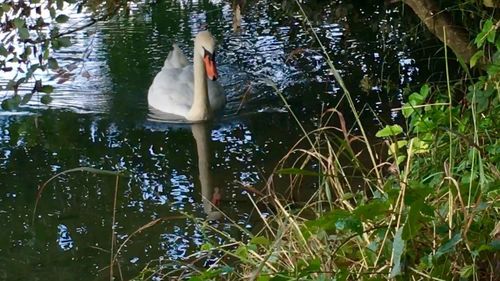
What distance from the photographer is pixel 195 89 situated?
24.1 feet

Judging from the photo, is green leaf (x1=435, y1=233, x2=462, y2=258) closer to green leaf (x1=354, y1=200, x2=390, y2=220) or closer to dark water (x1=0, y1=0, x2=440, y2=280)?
green leaf (x1=354, y1=200, x2=390, y2=220)

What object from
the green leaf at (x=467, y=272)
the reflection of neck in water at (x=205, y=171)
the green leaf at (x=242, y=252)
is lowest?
the reflection of neck in water at (x=205, y=171)

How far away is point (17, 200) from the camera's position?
5.16 m

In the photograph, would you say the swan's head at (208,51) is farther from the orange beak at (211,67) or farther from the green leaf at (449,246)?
the green leaf at (449,246)

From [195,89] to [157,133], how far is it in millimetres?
972

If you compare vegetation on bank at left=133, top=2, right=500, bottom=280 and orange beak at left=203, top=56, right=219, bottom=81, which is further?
orange beak at left=203, top=56, right=219, bottom=81

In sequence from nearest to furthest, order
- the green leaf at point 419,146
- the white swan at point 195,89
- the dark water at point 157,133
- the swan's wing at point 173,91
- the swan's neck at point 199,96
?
the green leaf at point 419,146, the dark water at point 157,133, the swan's neck at point 199,96, the white swan at point 195,89, the swan's wing at point 173,91

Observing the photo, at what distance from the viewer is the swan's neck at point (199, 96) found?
273 inches

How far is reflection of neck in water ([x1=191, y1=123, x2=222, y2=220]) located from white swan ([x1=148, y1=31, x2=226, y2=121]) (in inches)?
9.5

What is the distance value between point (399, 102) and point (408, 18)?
55 cm

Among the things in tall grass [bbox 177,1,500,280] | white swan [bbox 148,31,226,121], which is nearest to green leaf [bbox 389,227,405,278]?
tall grass [bbox 177,1,500,280]

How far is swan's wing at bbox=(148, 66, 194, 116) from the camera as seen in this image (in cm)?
716

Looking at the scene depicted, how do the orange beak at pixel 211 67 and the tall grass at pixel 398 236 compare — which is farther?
the orange beak at pixel 211 67

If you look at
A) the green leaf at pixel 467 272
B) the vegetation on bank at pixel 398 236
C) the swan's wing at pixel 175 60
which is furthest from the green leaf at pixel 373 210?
the swan's wing at pixel 175 60
